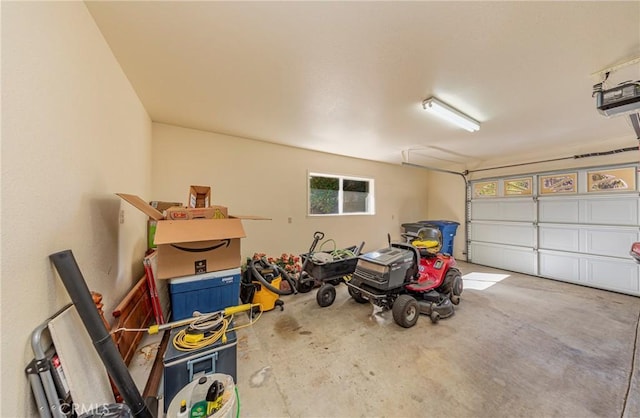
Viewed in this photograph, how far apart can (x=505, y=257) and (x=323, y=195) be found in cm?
445

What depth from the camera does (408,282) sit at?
115 inches

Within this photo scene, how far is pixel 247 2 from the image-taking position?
1331mm

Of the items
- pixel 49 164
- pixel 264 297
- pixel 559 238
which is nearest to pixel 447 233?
pixel 559 238

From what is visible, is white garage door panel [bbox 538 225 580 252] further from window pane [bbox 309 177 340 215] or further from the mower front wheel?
the mower front wheel

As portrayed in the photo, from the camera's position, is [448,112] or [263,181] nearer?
[448,112]

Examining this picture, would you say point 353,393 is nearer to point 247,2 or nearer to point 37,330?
point 37,330

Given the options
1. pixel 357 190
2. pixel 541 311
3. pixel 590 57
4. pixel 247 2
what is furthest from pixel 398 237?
pixel 247 2

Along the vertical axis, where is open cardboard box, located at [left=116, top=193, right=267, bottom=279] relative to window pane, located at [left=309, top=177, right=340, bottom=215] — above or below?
below

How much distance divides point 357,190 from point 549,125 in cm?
342

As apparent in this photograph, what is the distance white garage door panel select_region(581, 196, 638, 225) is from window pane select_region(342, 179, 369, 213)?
4.06 m

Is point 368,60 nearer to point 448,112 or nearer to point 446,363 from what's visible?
point 448,112

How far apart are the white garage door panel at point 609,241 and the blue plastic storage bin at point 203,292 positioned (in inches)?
236

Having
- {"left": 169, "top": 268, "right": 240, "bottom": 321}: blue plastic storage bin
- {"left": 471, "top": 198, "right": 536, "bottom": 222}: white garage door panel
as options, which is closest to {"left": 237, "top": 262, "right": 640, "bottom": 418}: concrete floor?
{"left": 169, "top": 268, "right": 240, "bottom": 321}: blue plastic storage bin

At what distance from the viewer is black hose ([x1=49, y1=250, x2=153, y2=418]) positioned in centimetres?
100
